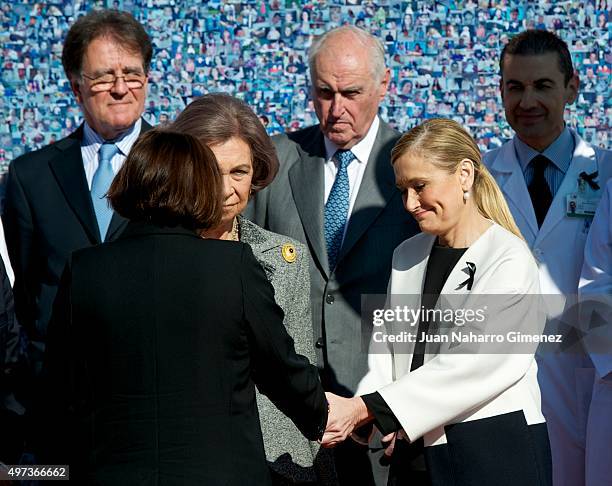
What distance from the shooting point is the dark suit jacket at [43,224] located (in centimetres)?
348

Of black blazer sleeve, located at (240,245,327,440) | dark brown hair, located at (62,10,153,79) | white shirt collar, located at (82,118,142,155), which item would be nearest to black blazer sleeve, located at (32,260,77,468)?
black blazer sleeve, located at (240,245,327,440)

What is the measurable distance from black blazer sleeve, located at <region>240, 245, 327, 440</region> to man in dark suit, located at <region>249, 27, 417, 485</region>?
987 millimetres

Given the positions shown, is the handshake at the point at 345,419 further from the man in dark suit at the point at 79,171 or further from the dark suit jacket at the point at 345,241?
the man in dark suit at the point at 79,171

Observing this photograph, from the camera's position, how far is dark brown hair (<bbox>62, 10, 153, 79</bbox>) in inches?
145

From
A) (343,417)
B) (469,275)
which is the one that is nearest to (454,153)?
(469,275)

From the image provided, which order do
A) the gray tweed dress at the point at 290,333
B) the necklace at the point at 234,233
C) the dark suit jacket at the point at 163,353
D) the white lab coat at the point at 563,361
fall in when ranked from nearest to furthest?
the dark suit jacket at the point at 163,353, the gray tweed dress at the point at 290,333, the necklace at the point at 234,233, the white lab coat at the point at 563,361

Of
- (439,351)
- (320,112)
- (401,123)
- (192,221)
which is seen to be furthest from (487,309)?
(401,123)

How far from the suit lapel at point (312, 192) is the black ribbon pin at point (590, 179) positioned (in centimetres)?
108

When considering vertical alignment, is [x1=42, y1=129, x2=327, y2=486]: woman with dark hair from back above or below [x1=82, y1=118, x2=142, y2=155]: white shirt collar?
below

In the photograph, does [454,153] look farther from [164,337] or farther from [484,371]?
[164,337]

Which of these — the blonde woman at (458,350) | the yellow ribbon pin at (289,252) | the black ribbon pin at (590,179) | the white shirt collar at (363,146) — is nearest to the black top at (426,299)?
the blonde woman at (458,350)

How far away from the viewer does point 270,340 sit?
85.8 inches

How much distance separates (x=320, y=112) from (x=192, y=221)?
1570 mm

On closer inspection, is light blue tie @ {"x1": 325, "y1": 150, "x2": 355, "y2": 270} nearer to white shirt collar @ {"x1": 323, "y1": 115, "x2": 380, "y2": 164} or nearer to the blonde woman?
white shirt collar @ {"x1": 323, "y1": 115, "x2": 380, "y2": 164}
